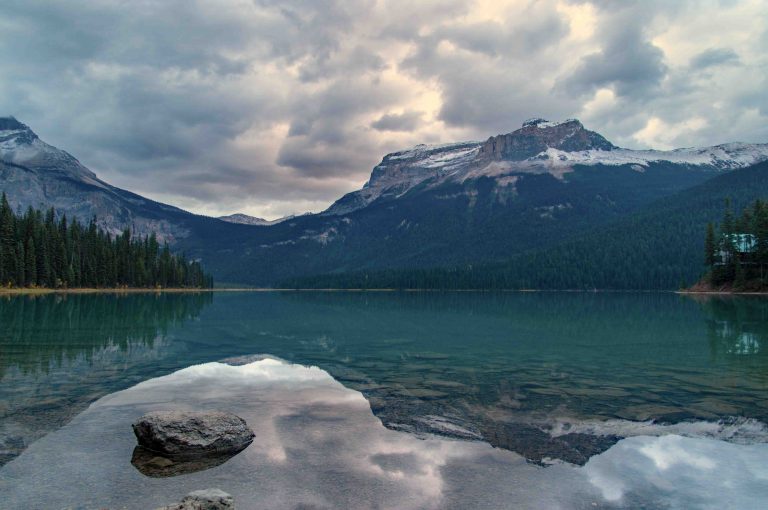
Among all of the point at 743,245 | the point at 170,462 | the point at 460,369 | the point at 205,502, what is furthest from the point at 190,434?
the point at 743,245

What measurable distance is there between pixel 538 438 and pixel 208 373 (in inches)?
845

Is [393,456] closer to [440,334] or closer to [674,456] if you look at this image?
[674,456]

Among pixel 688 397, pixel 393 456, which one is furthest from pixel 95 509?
pixel 688 397

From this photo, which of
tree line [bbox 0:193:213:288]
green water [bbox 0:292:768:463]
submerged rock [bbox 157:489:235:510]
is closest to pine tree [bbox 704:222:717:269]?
green water [bbox 0:292:768:463]

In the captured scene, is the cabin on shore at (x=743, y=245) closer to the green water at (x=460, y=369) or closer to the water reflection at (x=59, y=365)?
the green water at (x=460, y=369)

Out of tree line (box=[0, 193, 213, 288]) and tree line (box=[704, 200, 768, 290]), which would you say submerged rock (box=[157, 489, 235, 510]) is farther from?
tree line (box=[704, 200, 768, 290])

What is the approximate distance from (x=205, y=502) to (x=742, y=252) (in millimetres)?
180843

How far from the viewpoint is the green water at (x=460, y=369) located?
21.9 meters

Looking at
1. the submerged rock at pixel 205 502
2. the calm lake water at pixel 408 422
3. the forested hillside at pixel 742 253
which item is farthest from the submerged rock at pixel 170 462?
the forested hillside at pixel 742 253

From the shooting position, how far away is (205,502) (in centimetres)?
1191

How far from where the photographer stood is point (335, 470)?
51.6ft

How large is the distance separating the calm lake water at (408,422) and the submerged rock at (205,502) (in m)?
1.32

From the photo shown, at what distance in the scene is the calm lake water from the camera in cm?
1430

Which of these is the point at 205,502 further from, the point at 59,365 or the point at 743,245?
the point at 743,245
